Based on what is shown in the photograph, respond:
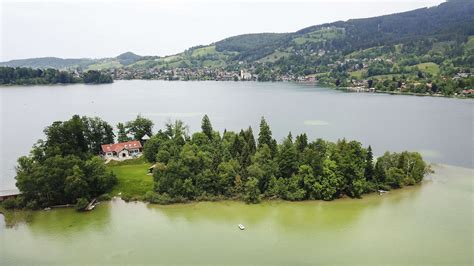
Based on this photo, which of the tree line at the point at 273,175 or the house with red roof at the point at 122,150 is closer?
the tree line at the point at 273,175

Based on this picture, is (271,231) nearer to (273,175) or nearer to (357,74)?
(273,175)

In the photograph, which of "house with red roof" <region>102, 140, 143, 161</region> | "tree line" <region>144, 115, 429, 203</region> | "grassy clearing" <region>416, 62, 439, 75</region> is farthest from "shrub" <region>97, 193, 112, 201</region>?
"grassy clearing" <region>416, 62, 439, 75</region>

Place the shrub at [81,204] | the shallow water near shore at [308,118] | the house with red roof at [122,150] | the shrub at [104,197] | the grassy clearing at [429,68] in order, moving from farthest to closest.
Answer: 1. the grassy clearing at [429,68]
2. the shallow water near shore at [308,118]
3. the house with red roof at [122,150]
4. the shrub at [104,197]
5. the shrub at [81,204]

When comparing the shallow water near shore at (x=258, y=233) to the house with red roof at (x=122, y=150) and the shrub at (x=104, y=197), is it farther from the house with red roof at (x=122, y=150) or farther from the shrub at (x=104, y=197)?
the house with red roof at (x=122, y=150)

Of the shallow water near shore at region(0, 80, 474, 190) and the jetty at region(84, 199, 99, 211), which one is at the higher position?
the shallow water near shore at region(0, 80, 474, 190)

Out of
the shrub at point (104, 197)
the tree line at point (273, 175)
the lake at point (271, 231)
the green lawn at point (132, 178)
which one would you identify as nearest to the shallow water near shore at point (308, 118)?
the lake at point (271, 231)

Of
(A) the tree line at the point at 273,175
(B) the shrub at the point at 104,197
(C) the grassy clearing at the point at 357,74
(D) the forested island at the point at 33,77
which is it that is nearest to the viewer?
(A) the tree line at the point at 273,175

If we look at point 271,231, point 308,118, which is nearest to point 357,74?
point 308,118

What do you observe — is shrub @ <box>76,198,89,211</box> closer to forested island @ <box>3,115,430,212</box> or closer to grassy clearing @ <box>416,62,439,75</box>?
forested island @ <box>3,115,430,212</box>
